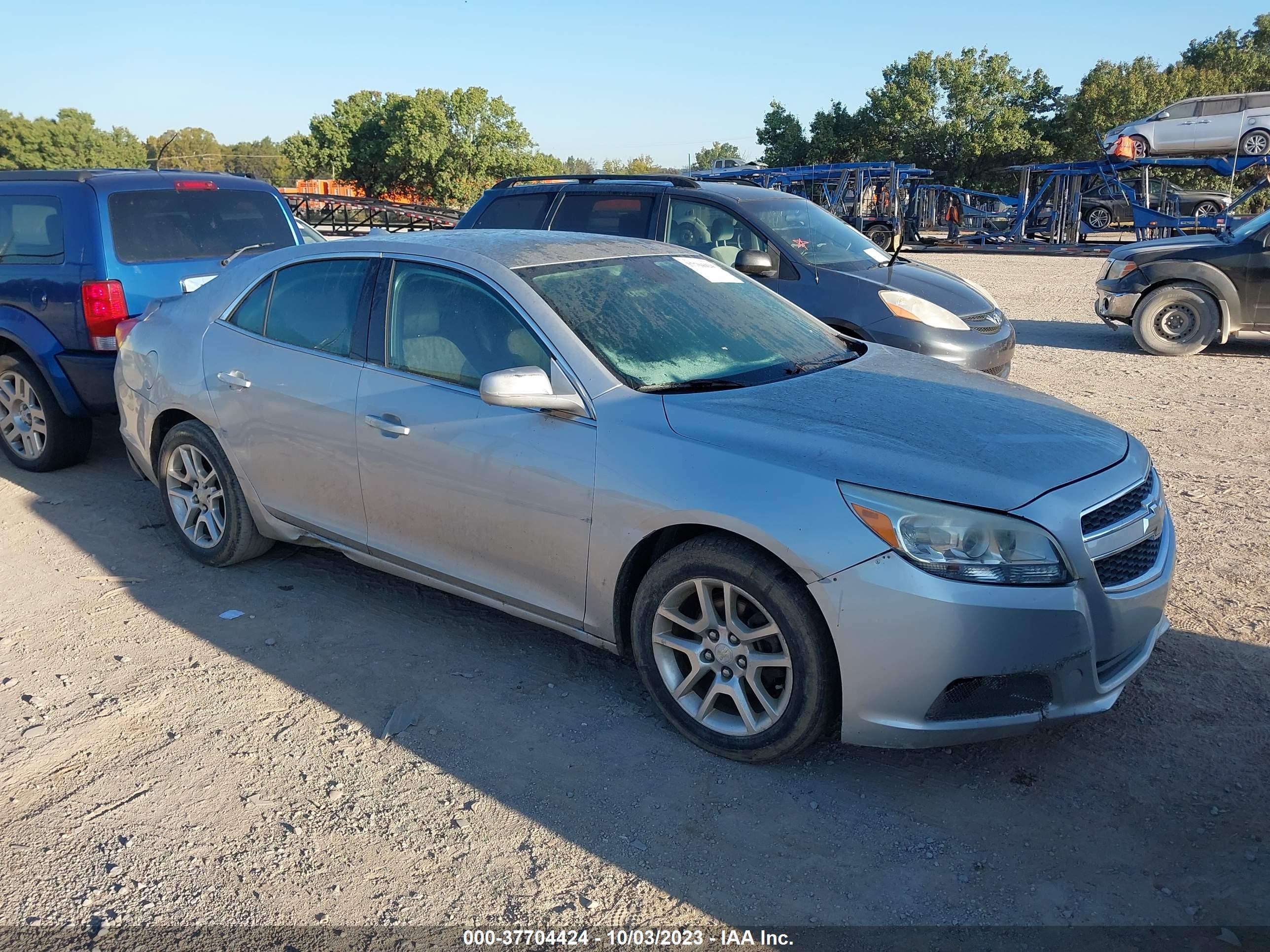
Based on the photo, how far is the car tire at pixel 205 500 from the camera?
4859 mm

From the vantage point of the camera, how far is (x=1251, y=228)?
10297 millimetres

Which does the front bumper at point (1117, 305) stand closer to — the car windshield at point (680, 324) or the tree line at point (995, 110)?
the car windshield at point (680, 324)

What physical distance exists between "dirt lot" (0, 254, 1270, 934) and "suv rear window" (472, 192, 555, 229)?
458 centimetres

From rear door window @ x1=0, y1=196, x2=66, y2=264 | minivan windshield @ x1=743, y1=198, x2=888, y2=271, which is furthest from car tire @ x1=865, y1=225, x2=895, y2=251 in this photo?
rear door window @ x1=0, y1=196, x2=66, y2=264

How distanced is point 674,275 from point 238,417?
2.08 m

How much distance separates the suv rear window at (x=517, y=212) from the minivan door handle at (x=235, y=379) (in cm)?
413

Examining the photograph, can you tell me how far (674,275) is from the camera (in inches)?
175

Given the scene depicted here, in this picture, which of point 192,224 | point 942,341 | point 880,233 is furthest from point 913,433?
point 880,233

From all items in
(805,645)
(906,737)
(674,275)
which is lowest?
(906,737)

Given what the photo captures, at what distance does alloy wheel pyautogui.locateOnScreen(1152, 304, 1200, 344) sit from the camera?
10695 millimetres

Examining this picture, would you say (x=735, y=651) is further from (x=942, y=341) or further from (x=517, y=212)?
(x=517, y=212)

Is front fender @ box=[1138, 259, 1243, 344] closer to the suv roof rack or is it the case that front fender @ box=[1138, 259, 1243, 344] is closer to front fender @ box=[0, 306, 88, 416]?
the suv roof rack

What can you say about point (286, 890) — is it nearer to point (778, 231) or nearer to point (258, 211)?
point (258, 211)

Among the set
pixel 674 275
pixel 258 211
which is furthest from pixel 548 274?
pixel 258 211
